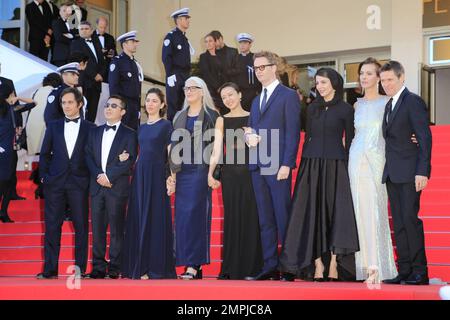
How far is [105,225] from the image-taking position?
625 centimetres

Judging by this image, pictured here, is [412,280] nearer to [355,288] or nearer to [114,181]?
[355,288]

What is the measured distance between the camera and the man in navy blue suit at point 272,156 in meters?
5.64

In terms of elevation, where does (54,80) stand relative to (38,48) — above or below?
below

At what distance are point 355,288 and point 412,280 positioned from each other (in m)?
0.50

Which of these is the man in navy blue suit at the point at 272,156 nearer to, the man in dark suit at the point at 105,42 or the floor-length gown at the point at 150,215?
the floor-length gown at the point at 150,215

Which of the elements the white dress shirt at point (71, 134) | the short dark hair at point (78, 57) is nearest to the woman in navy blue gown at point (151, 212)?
the white dress shirt at point (71, 134)

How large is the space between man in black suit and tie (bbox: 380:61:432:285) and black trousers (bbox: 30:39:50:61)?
7117 millimetres

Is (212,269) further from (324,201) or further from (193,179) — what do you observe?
(324,201)

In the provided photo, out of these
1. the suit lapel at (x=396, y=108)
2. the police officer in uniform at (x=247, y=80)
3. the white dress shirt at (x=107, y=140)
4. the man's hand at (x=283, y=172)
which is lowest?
the man's hand at (x=283, y=172)

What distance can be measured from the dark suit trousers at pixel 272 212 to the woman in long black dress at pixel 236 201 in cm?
17

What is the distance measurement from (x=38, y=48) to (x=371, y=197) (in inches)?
284

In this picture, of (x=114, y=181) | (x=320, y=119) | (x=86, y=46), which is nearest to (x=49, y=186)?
(x=114, y=181)

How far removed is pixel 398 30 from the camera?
12984 millimetres

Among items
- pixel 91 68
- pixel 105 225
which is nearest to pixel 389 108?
pixel 105 225
